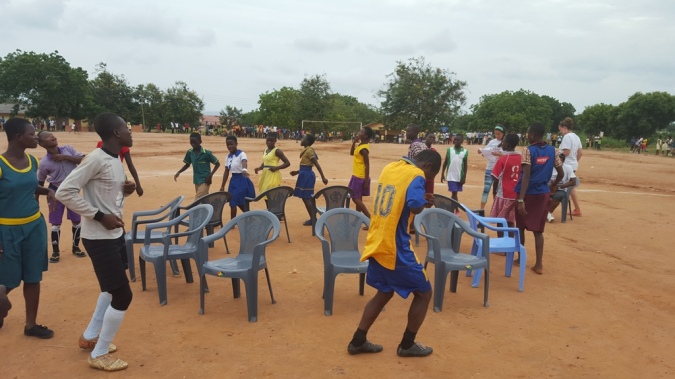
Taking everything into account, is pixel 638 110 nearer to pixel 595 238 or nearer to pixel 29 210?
pixel 595 238

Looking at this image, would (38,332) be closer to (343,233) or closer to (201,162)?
(343,233)

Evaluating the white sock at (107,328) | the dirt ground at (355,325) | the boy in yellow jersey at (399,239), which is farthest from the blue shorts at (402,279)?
the white sock at (107,328)

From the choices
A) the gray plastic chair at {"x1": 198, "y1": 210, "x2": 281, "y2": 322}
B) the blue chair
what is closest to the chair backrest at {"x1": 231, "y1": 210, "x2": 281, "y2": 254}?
the gray plastic chair at {"x1": 198, "y1": 210, "x2": 281, "y2": 322}

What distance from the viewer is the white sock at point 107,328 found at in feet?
11.2

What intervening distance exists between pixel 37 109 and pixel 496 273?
184 feet

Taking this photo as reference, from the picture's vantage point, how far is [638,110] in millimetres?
49250

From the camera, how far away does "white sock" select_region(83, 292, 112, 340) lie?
3546 mm

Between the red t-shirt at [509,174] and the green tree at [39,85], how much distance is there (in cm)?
5429

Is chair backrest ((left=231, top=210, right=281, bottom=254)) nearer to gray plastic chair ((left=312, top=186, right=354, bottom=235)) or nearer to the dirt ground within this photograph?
the dirt ground

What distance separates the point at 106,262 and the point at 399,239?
2.19 m

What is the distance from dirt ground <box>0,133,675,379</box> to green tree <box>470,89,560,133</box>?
67175 mm

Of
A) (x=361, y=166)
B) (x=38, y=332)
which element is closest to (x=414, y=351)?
(x=38, y=332)

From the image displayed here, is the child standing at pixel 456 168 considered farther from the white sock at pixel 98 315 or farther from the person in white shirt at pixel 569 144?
the white sock at pixel 98 315

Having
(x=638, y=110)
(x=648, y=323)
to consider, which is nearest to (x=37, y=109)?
(x=648, y=323)
